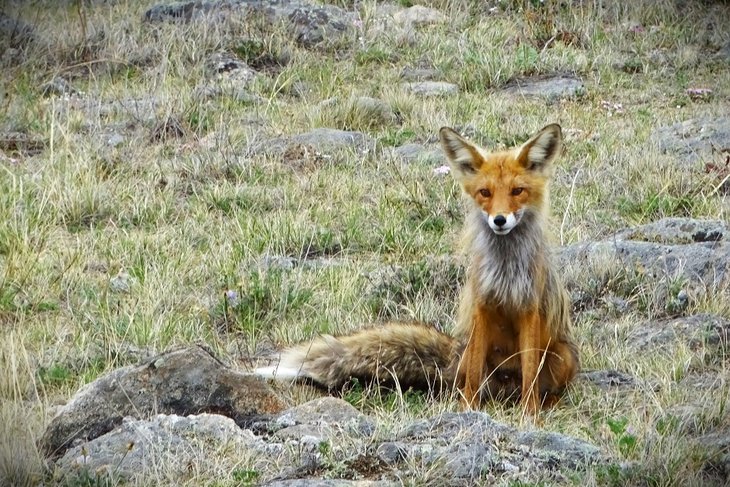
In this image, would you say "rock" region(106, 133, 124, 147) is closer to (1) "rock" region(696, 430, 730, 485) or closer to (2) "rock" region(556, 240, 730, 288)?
(2) "rock" region(556, 240, 730, 288)

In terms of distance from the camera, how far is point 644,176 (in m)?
9.41

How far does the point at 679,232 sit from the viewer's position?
805 centimetres

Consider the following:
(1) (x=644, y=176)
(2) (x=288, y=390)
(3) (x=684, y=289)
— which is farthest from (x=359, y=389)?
(1) (x=644, y=176)

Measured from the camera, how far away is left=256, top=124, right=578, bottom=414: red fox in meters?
5.99

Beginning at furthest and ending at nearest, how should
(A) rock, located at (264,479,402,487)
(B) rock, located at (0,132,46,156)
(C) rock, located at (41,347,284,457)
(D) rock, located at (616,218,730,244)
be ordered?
(B) rock, located at (0,132,46,156), (D) rock, located at (616,218,730,244), (C) rock, located at (41,347,284,457), (A) rock, located at (264,479,402,487)

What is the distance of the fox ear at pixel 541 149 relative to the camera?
608 cm

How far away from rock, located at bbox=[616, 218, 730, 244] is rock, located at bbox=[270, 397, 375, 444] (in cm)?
360

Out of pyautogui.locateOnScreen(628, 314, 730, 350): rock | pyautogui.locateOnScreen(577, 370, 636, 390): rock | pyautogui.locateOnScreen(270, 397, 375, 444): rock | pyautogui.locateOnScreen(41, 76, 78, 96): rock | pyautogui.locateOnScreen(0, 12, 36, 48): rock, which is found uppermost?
pyautogui.locateOnScreen(0, 12, 36, 48): rock

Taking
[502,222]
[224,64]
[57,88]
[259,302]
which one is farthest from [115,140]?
[502,222]

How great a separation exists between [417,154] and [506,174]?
4534 millimetres

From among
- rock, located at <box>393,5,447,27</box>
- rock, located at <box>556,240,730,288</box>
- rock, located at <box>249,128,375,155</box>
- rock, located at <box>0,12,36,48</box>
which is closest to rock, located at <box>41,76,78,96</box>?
rock, located at <box>0,12,36,48</box>

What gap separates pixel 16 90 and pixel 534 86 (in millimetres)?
5705

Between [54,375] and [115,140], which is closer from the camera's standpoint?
[54,375]

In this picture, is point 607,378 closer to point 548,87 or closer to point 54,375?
point 54,375
